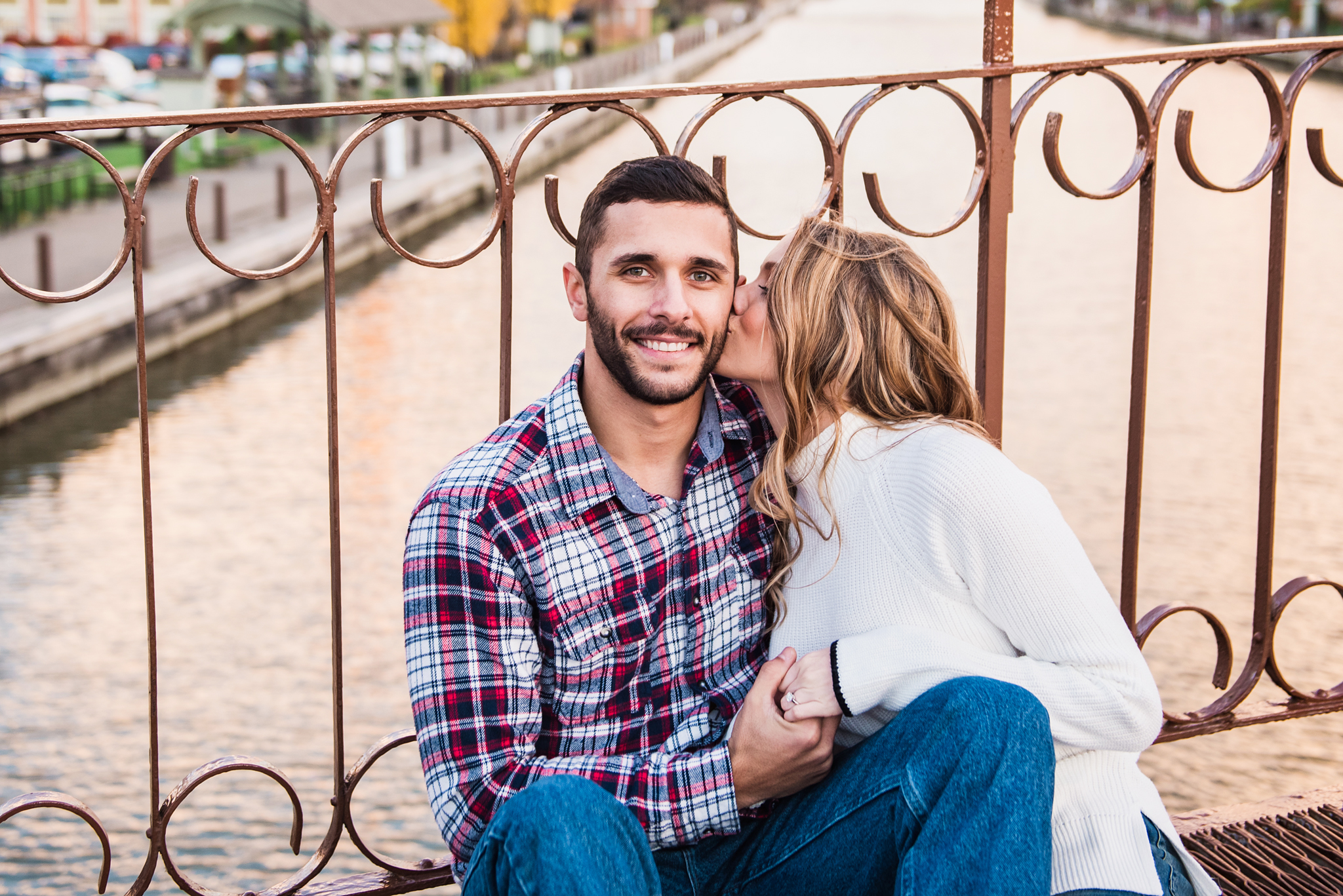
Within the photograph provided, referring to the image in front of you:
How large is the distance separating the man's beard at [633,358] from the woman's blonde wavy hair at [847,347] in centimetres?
11

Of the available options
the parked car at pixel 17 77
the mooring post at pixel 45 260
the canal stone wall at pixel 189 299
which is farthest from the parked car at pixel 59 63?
the mooring post at pixel 45 260

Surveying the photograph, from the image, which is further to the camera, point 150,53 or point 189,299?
point 150,53

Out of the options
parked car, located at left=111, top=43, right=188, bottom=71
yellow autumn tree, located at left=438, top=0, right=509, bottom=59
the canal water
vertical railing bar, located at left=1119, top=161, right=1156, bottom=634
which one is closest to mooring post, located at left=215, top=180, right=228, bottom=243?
the canal water

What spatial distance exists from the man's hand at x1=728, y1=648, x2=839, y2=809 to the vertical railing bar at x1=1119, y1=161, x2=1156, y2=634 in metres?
0.69

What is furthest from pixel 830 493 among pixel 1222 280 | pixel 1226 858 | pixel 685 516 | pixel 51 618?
pixel 1222 280

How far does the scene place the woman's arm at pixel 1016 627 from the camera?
5.49 ft

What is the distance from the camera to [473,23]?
1176 inches

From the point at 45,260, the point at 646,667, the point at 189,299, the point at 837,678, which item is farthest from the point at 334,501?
the point at 189,299

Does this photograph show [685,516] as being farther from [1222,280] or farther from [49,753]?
[1222,280]

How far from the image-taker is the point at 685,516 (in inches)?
72.4

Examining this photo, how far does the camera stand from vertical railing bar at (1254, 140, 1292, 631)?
224 centimetres

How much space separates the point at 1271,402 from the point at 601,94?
1223mm

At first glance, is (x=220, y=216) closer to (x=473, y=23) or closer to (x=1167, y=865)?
(x=1167, y=865)

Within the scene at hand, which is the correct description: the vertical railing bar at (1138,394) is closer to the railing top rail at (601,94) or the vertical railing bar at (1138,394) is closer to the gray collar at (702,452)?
the railing top rail at (601,94)
